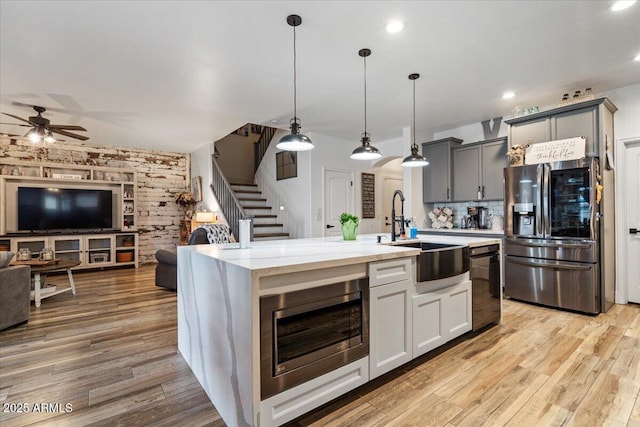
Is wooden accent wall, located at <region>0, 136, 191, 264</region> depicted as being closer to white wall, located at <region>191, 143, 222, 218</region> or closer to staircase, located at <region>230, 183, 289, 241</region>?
white wall, located at <region>191, 143, 222, 218</region>

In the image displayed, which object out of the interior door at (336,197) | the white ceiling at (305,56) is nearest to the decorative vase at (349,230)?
the white ceiling at (305,56)

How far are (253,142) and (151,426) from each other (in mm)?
7936

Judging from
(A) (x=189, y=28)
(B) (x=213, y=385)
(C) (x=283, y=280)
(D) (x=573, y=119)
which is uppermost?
(A) (x=189, y=28)

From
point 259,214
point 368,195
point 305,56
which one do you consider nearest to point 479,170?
point 368,195

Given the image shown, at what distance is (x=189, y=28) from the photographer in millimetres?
2635

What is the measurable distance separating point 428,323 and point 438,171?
3.68 metres

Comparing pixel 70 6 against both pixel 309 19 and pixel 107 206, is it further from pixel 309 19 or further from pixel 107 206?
pixel 107 206

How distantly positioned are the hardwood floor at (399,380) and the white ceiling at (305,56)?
273cm

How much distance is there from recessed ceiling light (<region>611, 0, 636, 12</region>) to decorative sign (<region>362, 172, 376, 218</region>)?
4.69 m

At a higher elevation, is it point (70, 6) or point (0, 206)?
point (70, 6)

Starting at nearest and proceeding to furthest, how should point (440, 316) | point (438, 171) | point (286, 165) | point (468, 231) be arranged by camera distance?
1. point (440, 316)
2. point (468, 231)
3. point (438, 171)
4. point (286, 165)

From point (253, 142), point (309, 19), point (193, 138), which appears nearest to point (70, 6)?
point (309, 19)

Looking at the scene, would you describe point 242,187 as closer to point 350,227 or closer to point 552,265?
point 350,227

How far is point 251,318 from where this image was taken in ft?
5.00
